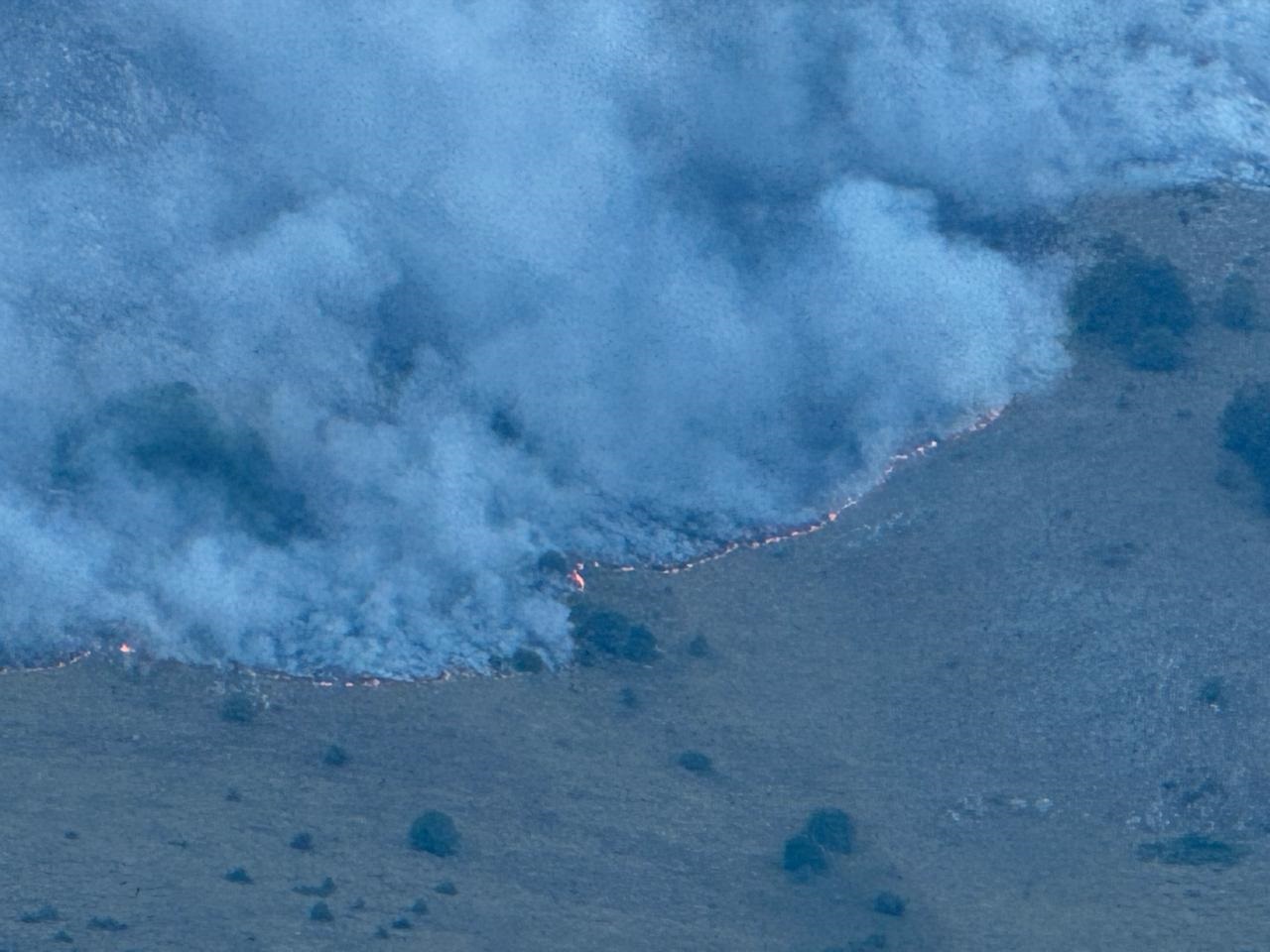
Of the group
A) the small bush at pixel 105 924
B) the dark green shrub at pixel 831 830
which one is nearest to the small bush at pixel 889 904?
the dark green shrub at pixel 831 830

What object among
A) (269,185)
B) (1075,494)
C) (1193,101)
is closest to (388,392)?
(269,185)

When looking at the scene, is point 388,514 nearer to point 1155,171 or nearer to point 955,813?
point 955,813

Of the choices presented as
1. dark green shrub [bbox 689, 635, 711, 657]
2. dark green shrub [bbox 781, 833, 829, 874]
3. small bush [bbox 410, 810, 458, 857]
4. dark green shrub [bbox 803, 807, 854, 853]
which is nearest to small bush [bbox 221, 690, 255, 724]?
small bush [bbox 410, 810, 458, 857]

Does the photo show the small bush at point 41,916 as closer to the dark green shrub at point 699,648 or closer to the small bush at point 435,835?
the small bush at point 435,835

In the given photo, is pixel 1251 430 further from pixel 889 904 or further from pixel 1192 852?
pixel 889 904

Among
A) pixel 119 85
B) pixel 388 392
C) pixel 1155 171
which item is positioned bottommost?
pixel 388 392

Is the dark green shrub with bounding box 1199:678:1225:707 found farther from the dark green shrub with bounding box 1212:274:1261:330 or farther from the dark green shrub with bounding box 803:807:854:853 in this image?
the dark green shrub with bounding box 1212:274:1261:330

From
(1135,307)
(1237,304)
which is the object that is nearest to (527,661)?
(1135,307)
